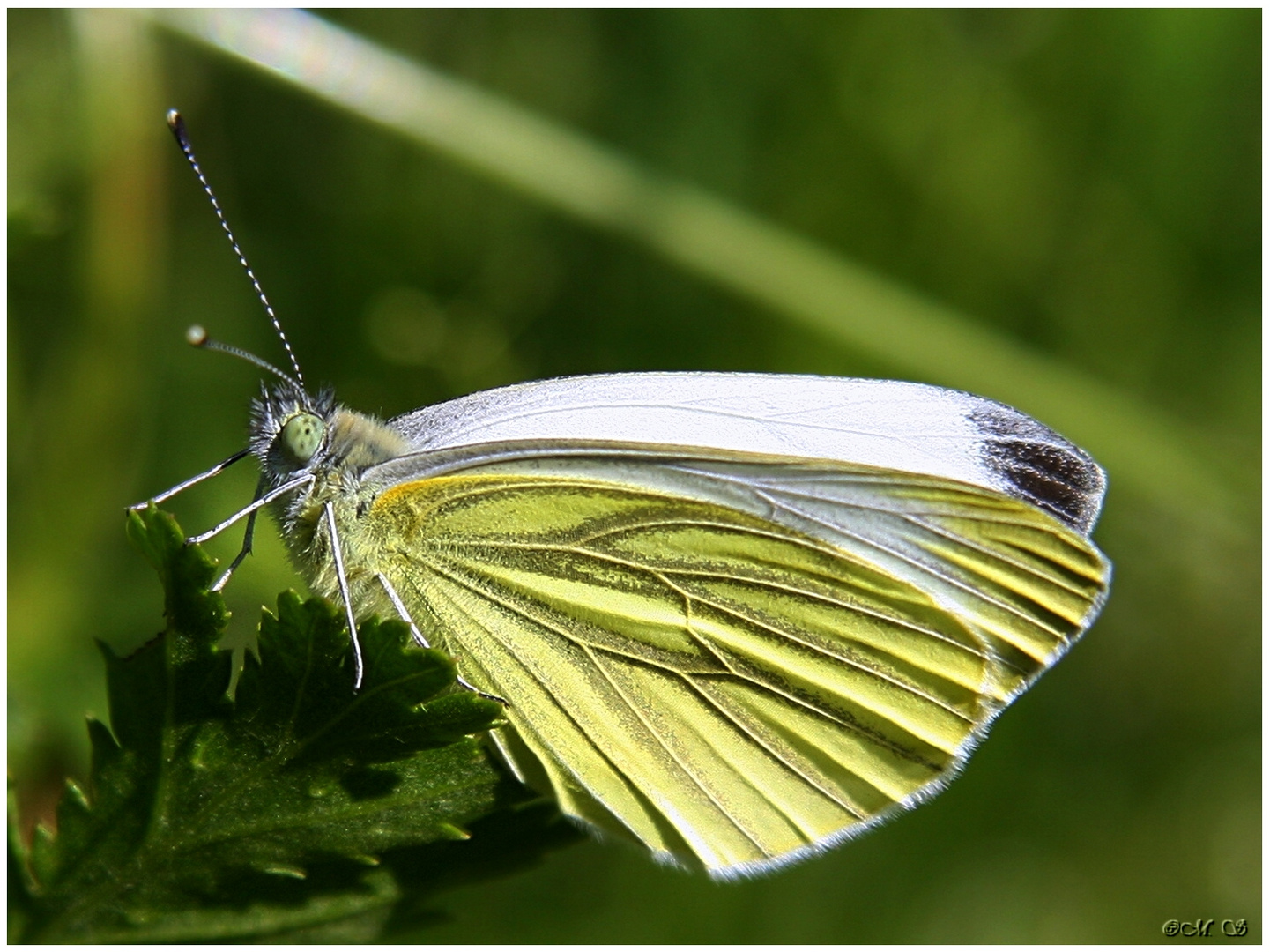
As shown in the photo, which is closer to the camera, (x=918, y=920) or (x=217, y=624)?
(x=217, y=624)

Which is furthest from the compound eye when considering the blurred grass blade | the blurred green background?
the blurred grass blade

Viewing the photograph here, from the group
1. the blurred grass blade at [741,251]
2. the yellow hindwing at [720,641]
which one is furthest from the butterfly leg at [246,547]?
the blurred grass blade at [741,251]

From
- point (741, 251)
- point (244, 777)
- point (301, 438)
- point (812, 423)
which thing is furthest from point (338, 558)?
point (741, 251)

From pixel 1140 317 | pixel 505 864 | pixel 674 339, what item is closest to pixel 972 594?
pixel 505 864

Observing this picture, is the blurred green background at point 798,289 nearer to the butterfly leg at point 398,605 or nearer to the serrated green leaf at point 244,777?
the butterfly leg at point 398,605

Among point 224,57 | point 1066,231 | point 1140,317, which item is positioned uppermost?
point 224,57

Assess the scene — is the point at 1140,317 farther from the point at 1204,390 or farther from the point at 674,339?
the point at 674,339

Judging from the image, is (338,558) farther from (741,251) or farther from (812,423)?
(741,251)

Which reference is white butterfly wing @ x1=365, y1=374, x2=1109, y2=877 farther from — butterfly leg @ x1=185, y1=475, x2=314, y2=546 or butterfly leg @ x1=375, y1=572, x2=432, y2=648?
butterfly leg @ x1=185, y1=475, x2=314, y2=546

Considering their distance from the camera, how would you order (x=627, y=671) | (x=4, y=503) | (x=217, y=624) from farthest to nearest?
(x=4, y=503), (x=627, y=671), (x=217, y=624)
